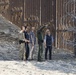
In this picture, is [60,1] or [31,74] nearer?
[31,74]

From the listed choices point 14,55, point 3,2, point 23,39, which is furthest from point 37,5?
point 23,39

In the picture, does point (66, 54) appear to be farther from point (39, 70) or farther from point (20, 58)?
point (39, 70)

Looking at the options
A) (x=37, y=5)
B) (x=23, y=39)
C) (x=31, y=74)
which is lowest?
(x=31, y=74)

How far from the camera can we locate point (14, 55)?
17.1m

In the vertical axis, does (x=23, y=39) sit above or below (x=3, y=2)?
below

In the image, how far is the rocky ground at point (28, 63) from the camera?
42.0ft

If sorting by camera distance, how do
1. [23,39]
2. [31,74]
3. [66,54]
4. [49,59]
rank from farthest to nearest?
1. [66,54]
2. [49,59]
3. [23,39]
4. [31,74]

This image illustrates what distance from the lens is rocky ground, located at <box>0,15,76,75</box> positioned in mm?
12797

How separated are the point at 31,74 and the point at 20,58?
3346 mm

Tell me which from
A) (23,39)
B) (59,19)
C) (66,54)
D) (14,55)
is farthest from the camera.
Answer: (59,19)

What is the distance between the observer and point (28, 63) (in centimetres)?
1431

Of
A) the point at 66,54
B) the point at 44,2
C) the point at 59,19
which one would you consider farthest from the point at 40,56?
the point at 44,2

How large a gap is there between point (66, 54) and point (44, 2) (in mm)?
4164

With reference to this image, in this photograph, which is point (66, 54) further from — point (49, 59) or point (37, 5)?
point (37, 5)
